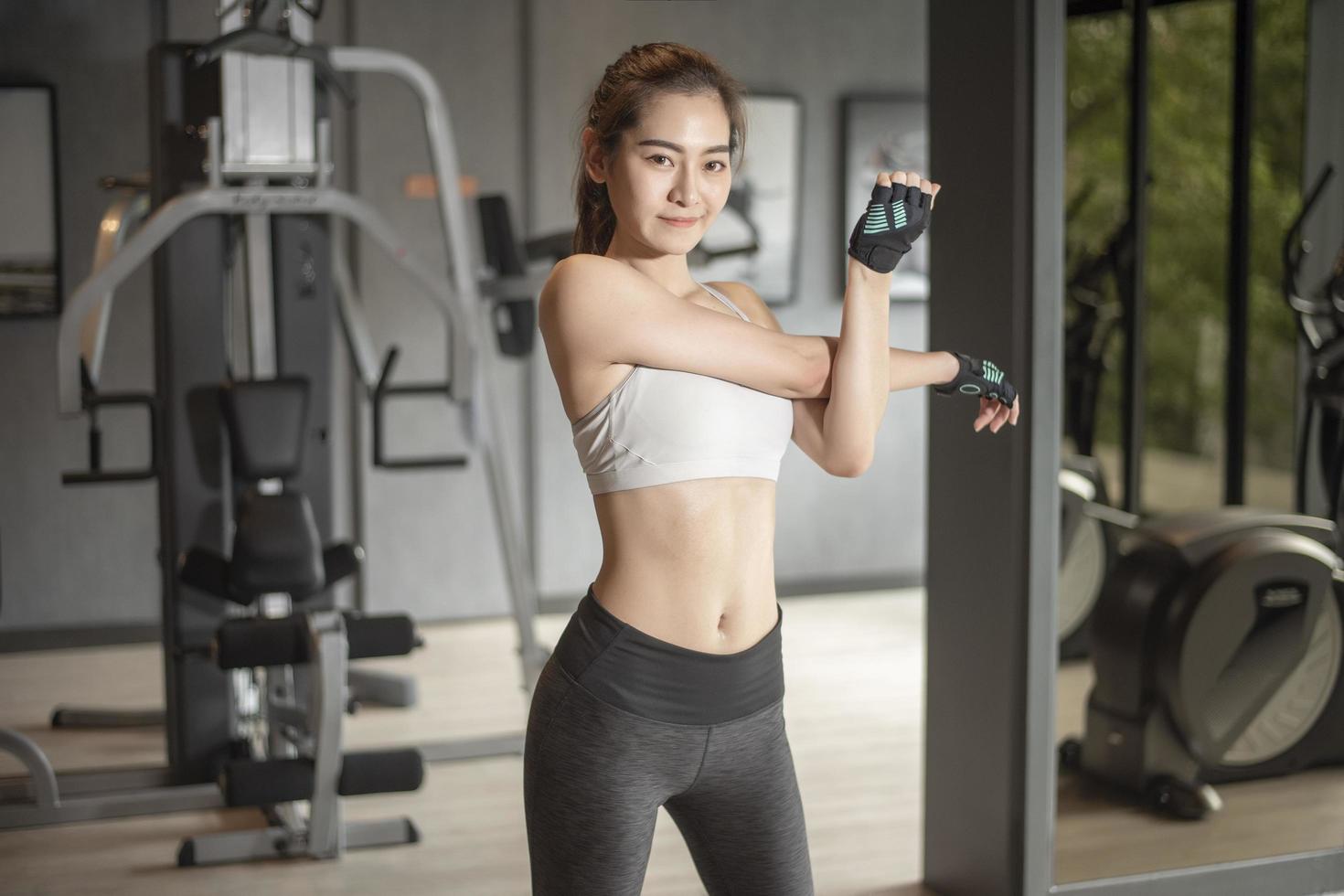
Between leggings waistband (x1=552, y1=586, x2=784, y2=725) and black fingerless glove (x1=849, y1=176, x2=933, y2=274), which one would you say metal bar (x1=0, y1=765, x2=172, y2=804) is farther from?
black fingerless glove (x1=849, y1=176, x2=933, y2=274)

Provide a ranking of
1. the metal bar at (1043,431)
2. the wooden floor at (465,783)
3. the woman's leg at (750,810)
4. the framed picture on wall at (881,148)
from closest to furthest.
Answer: the woman's leg at (750,810), the metal bar at (1043,431), the wooden floor at (465,783), the framed picture on wall at (881,148)

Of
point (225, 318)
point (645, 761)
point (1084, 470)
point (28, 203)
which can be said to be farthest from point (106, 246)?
point (1084, 470)

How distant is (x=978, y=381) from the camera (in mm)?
1534

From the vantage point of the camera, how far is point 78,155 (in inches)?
143

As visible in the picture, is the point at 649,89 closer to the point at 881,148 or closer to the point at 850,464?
the point at 850,464

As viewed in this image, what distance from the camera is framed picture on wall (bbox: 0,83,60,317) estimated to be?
3.42 m

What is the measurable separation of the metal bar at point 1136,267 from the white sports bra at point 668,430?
313 centimetres

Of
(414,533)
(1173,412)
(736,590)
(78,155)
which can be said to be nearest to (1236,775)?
(736,590)

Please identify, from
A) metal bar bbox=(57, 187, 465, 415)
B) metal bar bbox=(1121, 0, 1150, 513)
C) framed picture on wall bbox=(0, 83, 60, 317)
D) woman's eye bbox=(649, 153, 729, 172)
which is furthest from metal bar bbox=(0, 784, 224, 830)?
metal bar bbox=(1121, 0, 1150, 513)

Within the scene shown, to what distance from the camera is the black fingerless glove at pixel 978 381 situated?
60.3 inches

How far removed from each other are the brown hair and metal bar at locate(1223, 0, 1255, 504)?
323 cm

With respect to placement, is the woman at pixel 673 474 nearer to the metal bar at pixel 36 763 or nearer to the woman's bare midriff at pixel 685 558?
the woman's bare midriff at pixel 685 558

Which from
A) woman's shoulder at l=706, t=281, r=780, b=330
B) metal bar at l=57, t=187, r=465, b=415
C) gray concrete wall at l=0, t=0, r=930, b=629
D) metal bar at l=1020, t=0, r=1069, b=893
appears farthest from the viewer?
gray concrete wall at l=0, t=0, r=930, b=629

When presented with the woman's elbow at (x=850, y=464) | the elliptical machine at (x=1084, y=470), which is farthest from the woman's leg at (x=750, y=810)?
the elliptical machine at (x=1084, y=470)
